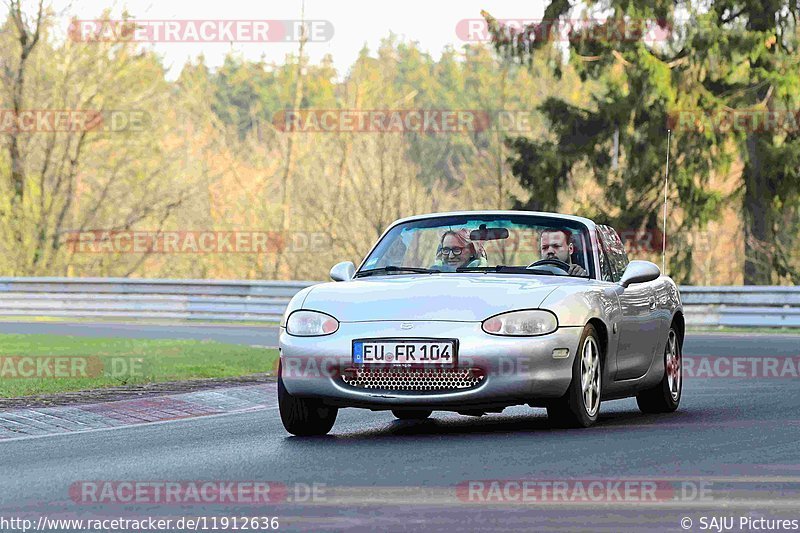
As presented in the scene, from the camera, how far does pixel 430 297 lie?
10258mm

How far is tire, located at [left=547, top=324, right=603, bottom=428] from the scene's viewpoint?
1034cm

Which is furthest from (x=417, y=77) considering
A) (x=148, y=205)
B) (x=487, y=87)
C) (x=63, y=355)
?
(x=63, y=355)

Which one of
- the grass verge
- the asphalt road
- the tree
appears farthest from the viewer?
the tree

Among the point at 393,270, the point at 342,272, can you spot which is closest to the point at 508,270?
the point at 393,270

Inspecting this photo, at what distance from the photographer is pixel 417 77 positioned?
112500 millimetres

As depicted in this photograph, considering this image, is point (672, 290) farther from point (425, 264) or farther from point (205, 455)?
point (205, 455)

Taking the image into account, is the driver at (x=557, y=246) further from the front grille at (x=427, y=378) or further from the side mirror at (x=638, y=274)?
the front grille at (x=427, y=378)

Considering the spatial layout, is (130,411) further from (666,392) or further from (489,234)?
(666,392)

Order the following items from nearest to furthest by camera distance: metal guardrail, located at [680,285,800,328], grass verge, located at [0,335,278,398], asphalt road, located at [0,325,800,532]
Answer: asphalt road, located at [0,325,800,532]
grass verge, located at [0,335,278,398]
metal guardrail, located at [680,285,800,328]

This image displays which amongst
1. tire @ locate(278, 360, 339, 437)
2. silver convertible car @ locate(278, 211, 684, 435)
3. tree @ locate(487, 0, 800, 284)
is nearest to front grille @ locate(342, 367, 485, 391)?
silver convertible car @ locate(278, 211, 684, 435)

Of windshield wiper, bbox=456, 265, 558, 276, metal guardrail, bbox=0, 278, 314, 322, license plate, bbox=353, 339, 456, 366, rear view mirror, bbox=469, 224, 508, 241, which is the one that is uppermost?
rear view mirror, bbox=469, 224, 508, 241

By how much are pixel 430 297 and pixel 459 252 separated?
1.23 metres

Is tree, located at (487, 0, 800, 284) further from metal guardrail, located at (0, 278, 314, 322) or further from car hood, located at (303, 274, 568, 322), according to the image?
car hood, located at (303, 274, 568, 322)

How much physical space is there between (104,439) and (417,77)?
102862mm
